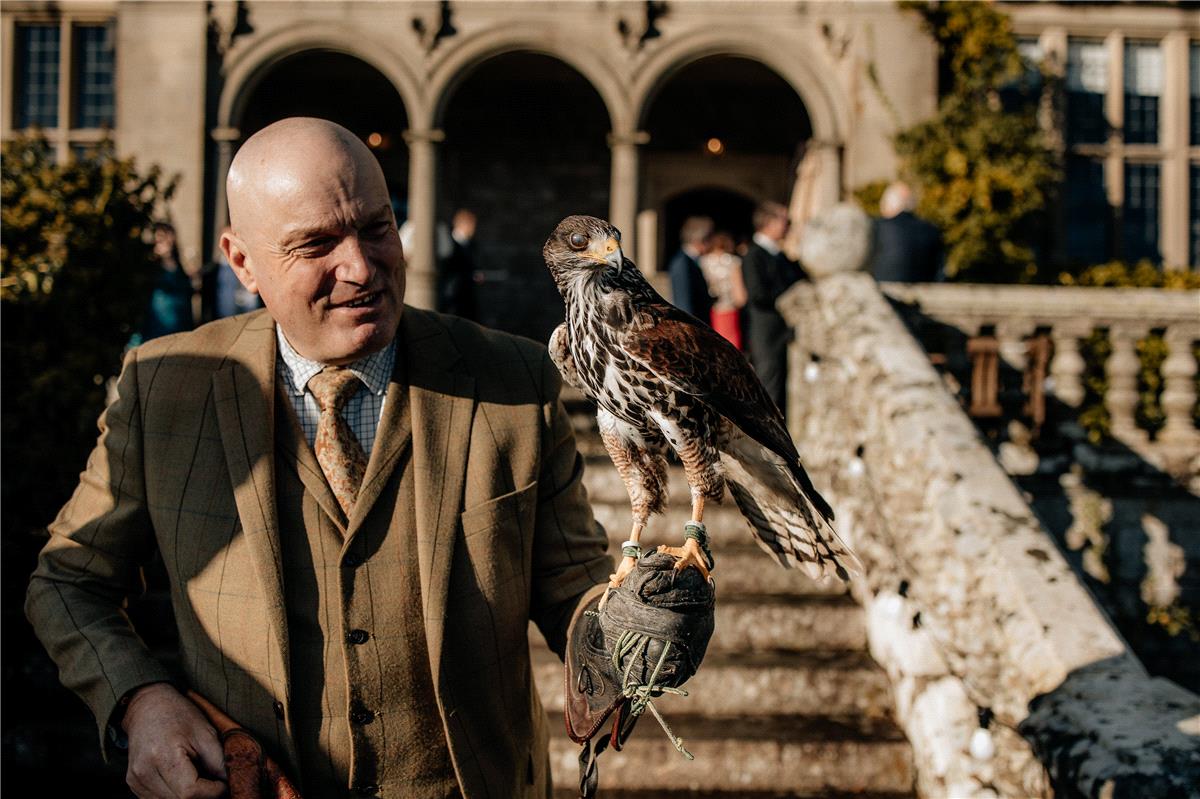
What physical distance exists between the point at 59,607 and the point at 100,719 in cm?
28

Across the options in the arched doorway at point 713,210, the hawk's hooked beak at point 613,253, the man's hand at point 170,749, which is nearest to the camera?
the hawk's hooked beak at point 613,253

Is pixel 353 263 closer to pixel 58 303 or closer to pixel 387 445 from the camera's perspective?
pixel 387 445

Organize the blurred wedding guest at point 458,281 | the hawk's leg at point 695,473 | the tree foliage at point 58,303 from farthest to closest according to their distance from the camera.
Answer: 1. the blurred wedding guest at point 458,281
2. the tree foliage at point 58,303
3. the hawk's leg at point 695,473

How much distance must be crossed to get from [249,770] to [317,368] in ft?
2.90

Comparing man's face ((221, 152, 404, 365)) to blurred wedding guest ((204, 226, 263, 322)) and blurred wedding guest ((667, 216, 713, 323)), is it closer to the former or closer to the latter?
→ blurred wedding guest ((667, 216, 713, 323))

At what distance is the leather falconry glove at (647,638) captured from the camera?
6.49ft

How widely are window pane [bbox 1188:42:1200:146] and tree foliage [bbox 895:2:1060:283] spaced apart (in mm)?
2943

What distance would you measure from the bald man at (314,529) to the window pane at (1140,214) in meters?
13.8

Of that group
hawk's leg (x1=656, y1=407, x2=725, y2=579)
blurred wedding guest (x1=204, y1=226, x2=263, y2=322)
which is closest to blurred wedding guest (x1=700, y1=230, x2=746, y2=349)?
blurred wedding guest (x1=204, y1=226, x2=263, y2=322)

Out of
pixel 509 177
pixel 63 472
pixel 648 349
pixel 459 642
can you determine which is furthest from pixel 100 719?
pixel 509 177

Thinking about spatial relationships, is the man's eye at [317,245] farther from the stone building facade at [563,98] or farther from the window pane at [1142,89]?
the window pane at [1142,89]

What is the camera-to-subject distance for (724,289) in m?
7.65

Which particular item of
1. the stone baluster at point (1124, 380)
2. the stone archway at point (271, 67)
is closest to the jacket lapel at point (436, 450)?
the stone baluster at point (1124, 380)

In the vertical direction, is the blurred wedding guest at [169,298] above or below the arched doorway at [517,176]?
below
